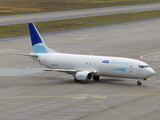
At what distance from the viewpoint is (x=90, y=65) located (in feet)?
180

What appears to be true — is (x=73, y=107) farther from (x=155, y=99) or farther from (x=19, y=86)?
(x=19, y=86)

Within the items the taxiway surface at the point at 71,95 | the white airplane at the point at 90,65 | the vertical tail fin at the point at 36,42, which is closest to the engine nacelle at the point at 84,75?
the white airplane at the point at 90,65

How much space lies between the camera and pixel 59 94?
48.8 metres

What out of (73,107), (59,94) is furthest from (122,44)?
(73,107)

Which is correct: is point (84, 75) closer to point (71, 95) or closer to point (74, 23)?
point (71, 95)

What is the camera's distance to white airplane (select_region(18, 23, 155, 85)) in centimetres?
5166

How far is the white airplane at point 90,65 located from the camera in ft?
169

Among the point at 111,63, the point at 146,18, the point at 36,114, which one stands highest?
the point at 146,18

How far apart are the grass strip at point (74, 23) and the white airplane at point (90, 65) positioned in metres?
49.5

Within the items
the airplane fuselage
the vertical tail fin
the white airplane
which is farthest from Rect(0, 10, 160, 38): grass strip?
the airplane fuselage

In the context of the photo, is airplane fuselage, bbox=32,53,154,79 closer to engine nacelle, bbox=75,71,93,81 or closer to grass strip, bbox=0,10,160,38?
engine nacelle, bbox=75,71,93,81

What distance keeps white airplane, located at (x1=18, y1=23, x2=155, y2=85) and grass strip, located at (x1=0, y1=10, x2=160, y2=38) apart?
49.5m

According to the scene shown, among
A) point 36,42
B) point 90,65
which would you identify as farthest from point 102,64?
point 36,42

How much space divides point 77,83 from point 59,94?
259 inches
